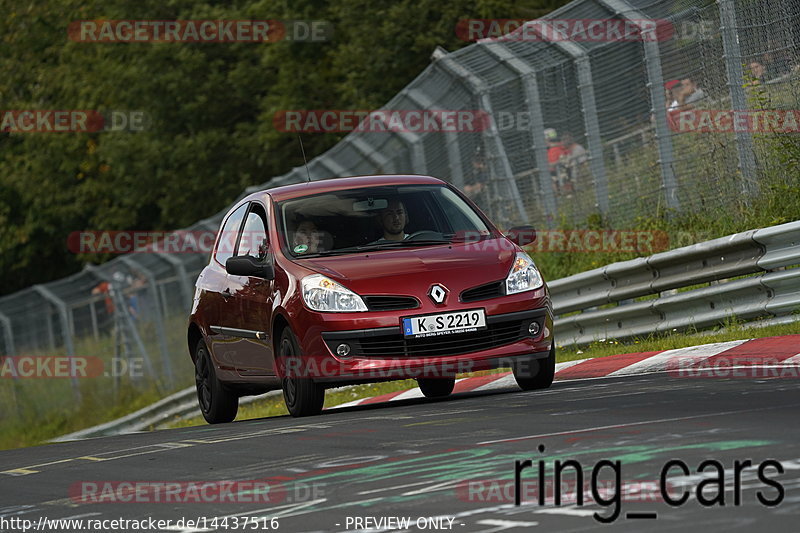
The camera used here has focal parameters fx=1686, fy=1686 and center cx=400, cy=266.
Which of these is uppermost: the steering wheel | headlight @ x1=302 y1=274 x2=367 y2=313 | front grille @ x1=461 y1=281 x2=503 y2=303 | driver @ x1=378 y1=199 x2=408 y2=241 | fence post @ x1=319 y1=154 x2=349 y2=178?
Result: fence post @ x1=319 y1=154 x2=349 y2=178

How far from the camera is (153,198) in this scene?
154 feet

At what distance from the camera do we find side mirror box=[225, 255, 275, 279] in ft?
38.4

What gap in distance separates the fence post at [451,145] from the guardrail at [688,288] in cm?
392

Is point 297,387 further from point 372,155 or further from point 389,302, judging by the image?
point 372,155

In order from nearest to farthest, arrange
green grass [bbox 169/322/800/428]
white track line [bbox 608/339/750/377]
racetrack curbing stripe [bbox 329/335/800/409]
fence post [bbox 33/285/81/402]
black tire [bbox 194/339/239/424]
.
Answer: racetrack curbing stripe [bbox 329/335/800/409]
white track line [bbox 608/339/750/377]
green grass [bbox 169/322/800/428]
black tire [bbox 194/339/239/424]
fence post [bbox 33/285/81/402]

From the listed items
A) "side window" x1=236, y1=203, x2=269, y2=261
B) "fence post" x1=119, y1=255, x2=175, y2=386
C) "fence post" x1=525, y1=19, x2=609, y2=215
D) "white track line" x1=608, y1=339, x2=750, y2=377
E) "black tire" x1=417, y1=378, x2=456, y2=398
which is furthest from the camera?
"fence post" x1=119, y1=255, x2=175, y2=386

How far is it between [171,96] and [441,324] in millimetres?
34924

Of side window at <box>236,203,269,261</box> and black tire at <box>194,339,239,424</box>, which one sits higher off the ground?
side window at <box>236,203,269,261</box>

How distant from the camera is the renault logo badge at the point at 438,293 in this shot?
1085 centimetres

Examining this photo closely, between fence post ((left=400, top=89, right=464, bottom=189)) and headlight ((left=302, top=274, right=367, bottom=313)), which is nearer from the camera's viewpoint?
headlight ((left=302, top=274, right=367, bottom=313))

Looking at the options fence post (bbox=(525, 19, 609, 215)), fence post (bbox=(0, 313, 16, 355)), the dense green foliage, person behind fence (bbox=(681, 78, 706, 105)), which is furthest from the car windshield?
fence post (bbox=(0, 313, 16, 355))

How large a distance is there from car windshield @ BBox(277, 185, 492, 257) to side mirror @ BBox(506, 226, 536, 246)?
194 mm

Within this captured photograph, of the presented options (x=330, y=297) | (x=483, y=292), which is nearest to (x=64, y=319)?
(x=330, y=297)

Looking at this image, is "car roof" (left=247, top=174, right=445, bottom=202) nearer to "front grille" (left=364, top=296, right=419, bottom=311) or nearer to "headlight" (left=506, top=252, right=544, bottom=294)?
"headlight" (left=506, top=252, right=544, bottom=294)
